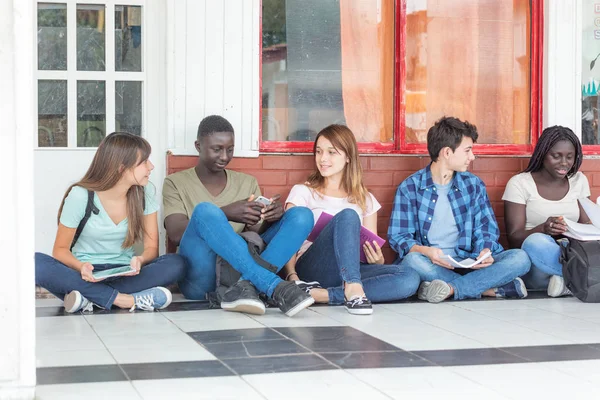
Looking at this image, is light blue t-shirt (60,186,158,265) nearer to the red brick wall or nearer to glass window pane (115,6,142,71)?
the red brick wall

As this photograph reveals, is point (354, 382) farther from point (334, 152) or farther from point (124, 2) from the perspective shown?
point (124, 2)

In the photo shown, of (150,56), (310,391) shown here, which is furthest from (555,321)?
(150,56)

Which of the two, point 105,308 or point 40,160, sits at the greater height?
point 40,160

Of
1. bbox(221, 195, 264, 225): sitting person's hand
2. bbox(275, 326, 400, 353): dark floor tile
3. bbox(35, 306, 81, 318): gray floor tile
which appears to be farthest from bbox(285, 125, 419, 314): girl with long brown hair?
bbox(35, 306, 81, 318): gray floor tile

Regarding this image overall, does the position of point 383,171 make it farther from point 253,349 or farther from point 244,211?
point 253,349

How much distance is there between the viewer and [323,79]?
5.43 metres

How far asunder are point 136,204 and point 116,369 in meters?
1.61

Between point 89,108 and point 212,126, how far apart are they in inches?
29.3

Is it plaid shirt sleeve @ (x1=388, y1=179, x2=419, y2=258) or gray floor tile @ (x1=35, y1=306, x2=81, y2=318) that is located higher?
plaid shirt sleeve @ (x1=388, y1=179, x2=419, y2=258)

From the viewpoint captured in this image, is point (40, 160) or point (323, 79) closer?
point (40, 160)

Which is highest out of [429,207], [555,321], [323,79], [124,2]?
[124,2]

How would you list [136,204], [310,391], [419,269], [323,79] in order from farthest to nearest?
[323,79] → [419,269] → [136,204] → [310,391]

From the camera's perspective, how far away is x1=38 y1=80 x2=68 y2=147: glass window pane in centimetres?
499

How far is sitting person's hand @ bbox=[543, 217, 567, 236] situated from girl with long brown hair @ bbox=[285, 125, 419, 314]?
85 cm
